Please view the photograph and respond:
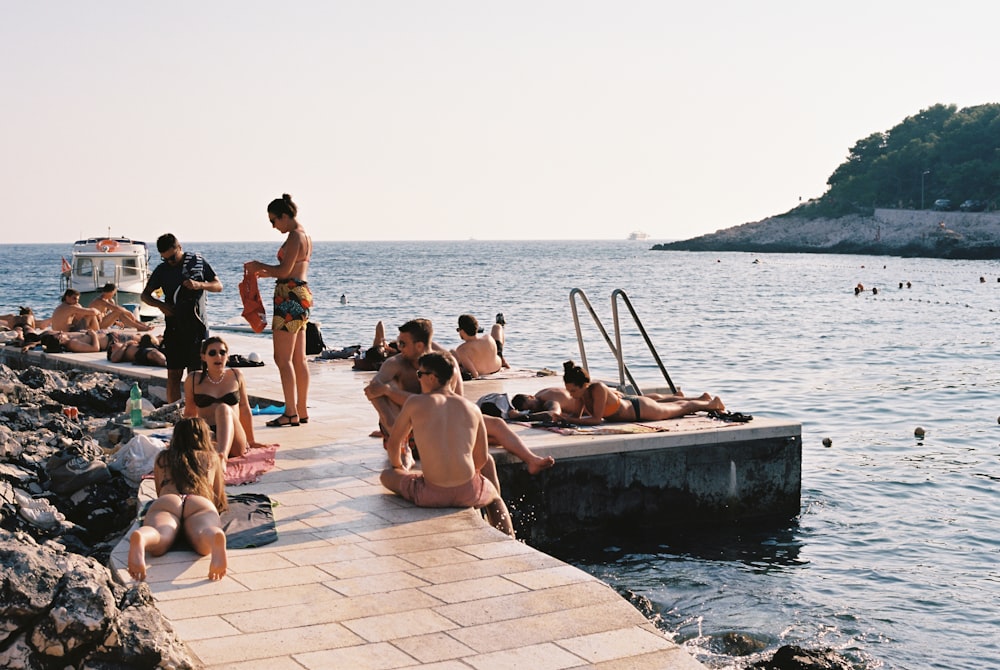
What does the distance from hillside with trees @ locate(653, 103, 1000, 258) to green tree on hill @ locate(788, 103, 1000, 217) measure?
0.12 metres

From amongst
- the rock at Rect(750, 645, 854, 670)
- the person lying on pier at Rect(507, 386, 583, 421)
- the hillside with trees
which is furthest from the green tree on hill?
the rock at Rect(750, 645, 854, 670)

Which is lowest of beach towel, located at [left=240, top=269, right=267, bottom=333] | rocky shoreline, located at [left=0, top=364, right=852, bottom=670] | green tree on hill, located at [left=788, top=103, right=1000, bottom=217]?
rocky shoreline, located at [left=0, top=364, right=852, bottom=670]

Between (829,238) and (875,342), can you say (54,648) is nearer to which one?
(875,342)

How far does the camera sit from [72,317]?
21.4 m

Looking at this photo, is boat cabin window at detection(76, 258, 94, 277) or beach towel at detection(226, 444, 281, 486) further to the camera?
boat cabin window at detection(76, 258, 94, 277)

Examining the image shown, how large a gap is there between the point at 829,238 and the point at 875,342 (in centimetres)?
11030

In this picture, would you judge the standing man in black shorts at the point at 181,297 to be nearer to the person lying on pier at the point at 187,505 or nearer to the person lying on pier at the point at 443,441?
the person lying on pier at the point at 443,441

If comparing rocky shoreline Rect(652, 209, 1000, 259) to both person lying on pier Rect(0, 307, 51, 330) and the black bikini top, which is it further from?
the black bikini top

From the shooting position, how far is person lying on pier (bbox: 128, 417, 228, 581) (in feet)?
20.3

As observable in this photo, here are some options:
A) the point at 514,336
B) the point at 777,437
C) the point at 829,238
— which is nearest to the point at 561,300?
the point at 514,336

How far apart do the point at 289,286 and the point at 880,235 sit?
405 ft

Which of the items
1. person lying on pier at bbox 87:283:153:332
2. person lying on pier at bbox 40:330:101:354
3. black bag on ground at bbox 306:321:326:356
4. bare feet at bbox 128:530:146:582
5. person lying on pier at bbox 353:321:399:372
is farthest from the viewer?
person lying on pier at bbox 87:283:153:332

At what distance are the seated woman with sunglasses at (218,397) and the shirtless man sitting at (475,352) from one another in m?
6.17

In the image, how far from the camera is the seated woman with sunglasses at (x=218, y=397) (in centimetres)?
888
